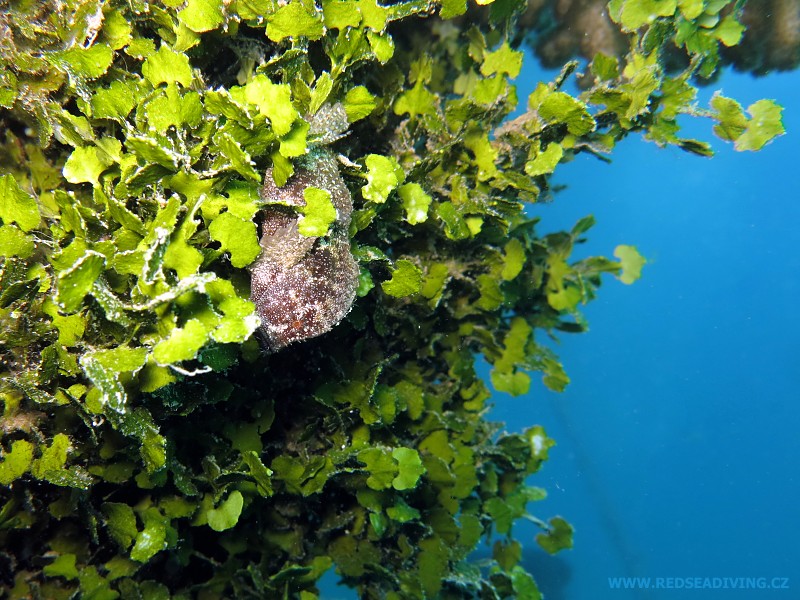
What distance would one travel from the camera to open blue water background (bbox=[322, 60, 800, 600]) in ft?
40.4

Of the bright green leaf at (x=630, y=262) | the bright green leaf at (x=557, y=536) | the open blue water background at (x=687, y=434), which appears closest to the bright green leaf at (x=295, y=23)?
the bright green leaf at (x=630, y=262)

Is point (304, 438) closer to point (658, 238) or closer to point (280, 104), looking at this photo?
point (280, 104)

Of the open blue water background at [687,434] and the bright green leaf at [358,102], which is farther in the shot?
the open blue water background at [687,434]

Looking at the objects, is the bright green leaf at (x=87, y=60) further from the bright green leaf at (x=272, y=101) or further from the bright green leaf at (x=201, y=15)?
the bright green leaf at (x=272, y=101)

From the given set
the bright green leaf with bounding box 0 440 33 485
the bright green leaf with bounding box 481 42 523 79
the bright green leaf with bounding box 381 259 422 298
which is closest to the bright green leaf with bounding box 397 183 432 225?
the bright green leaf with bounding box 381 259 422 298

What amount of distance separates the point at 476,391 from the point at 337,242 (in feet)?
6.80

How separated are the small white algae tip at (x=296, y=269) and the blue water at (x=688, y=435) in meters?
11.4

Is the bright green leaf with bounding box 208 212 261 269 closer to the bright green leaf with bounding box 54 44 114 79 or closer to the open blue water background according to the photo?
the bright green leaf with bounding box 54 44 114 79

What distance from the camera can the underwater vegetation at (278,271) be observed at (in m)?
1.39

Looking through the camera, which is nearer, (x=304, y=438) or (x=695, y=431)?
(x=304, y=438)

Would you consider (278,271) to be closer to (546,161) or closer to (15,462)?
(15,462)

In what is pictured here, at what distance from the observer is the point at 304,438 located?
251 cm

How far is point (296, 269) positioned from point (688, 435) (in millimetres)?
16530

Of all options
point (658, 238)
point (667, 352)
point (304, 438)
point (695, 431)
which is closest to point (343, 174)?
point (304, 438)
